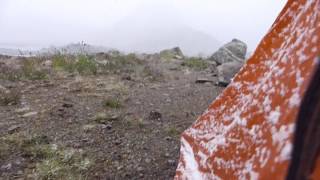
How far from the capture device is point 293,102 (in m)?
1.70

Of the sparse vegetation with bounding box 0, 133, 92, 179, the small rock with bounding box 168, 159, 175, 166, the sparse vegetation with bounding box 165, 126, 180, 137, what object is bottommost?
the small rock with bounding box 168, 159, 175, 166

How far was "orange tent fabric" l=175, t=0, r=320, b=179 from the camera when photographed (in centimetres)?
172

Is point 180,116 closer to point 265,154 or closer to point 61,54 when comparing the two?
point 265,154

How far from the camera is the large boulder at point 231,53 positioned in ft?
38.4

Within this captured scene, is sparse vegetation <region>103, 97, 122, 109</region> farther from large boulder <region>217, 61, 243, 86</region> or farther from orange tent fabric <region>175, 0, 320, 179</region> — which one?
orange tent fabric <region>175, 0, 320, 179</region>

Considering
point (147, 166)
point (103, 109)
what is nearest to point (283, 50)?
point (147, 166)

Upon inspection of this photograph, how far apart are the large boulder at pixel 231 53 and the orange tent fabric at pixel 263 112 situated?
8840 mm

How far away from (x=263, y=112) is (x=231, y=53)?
1013 cm

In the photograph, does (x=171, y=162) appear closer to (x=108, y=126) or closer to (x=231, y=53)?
(x=108, y=126)

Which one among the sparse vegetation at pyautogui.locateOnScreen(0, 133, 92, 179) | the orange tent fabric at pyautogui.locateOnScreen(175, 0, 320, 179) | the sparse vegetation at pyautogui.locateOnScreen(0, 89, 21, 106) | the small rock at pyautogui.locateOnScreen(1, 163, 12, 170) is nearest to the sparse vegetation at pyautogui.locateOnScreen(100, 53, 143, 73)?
the sparse vegetation at pyautogui.locateOnScreen(0, 89, 21, 106)

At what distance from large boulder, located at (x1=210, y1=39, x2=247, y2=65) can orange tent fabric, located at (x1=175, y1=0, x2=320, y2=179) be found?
884cm

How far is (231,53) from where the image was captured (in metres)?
12.0

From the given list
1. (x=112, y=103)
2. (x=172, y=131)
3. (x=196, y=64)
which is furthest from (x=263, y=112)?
(x=196, y=64)

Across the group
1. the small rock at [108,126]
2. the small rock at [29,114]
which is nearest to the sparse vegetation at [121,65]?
the small rock at [29,114]
